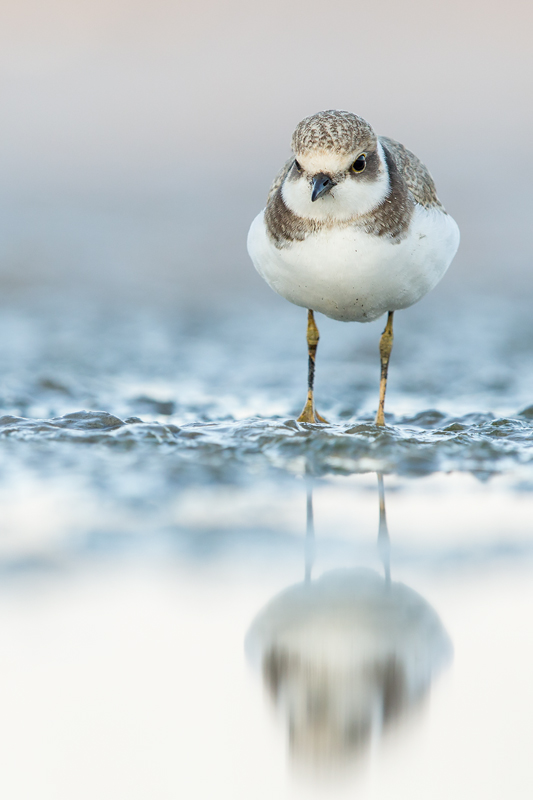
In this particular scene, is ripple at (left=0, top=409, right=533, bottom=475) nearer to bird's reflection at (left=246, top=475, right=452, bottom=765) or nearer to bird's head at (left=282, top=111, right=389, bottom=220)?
bird's head at (left=282, top=111, right=389, bottom=220)

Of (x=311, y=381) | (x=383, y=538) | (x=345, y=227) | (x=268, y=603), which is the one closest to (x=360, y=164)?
(x=345, y=227)

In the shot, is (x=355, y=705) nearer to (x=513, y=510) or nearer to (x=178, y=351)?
(x=513, y=510)

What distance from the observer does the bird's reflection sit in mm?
2191

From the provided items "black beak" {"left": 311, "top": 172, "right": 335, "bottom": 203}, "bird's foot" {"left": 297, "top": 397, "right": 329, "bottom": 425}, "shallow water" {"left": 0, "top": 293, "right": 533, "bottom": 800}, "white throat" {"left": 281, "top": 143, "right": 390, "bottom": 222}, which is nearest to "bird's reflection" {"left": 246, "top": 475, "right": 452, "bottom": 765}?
"shallow water" {"left": 0, "top": 293, "right": 533, "bottom": 800}

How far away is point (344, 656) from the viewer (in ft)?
8.06

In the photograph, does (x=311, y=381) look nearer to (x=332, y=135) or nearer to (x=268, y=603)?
(x=332, y=135)

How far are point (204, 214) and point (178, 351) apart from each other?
547 cm

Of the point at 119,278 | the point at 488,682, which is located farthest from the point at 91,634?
the point at 119,278

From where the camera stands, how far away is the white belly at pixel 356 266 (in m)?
4.64

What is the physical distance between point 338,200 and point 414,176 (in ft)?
2.97

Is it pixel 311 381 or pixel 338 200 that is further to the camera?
pixel 311 381

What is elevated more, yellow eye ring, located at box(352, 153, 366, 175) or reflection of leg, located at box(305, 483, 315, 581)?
yellow eye ring, located at box(352, 153, 366, 175)

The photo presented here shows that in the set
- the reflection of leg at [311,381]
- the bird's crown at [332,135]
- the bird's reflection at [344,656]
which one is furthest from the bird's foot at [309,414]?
the bird's reflection at [344,656]

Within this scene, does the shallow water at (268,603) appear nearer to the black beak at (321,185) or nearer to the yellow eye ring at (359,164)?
the black beak at (321,185)
